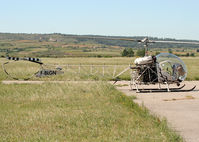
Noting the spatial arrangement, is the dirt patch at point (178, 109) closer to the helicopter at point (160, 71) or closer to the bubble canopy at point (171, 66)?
the helicopter at point (160, 71)

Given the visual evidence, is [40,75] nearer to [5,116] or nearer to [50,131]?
[5,116]

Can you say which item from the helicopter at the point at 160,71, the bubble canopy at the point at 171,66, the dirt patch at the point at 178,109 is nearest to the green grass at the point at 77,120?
the dirt patch at the point at 178,109

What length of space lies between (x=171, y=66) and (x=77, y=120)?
9268 mm

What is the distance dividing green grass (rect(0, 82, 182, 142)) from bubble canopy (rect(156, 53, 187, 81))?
3743mm

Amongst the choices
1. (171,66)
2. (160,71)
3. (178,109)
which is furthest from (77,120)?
(171,66)

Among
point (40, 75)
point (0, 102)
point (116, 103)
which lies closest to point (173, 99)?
point (116, 103)

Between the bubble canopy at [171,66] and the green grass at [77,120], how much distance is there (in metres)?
3.74

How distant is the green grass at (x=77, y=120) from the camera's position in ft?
27.9

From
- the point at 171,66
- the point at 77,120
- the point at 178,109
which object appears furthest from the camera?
the point at 171,66

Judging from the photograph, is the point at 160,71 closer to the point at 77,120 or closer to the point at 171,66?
the point at 171,66

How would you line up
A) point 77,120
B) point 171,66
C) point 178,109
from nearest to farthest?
point 77,120 < point 178,109 < point 171,66

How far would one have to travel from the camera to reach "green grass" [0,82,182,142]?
27.9 feet

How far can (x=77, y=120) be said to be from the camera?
10336mm

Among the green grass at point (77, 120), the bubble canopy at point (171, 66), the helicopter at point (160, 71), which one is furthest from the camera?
the bubble canopy at point (171, 66)
